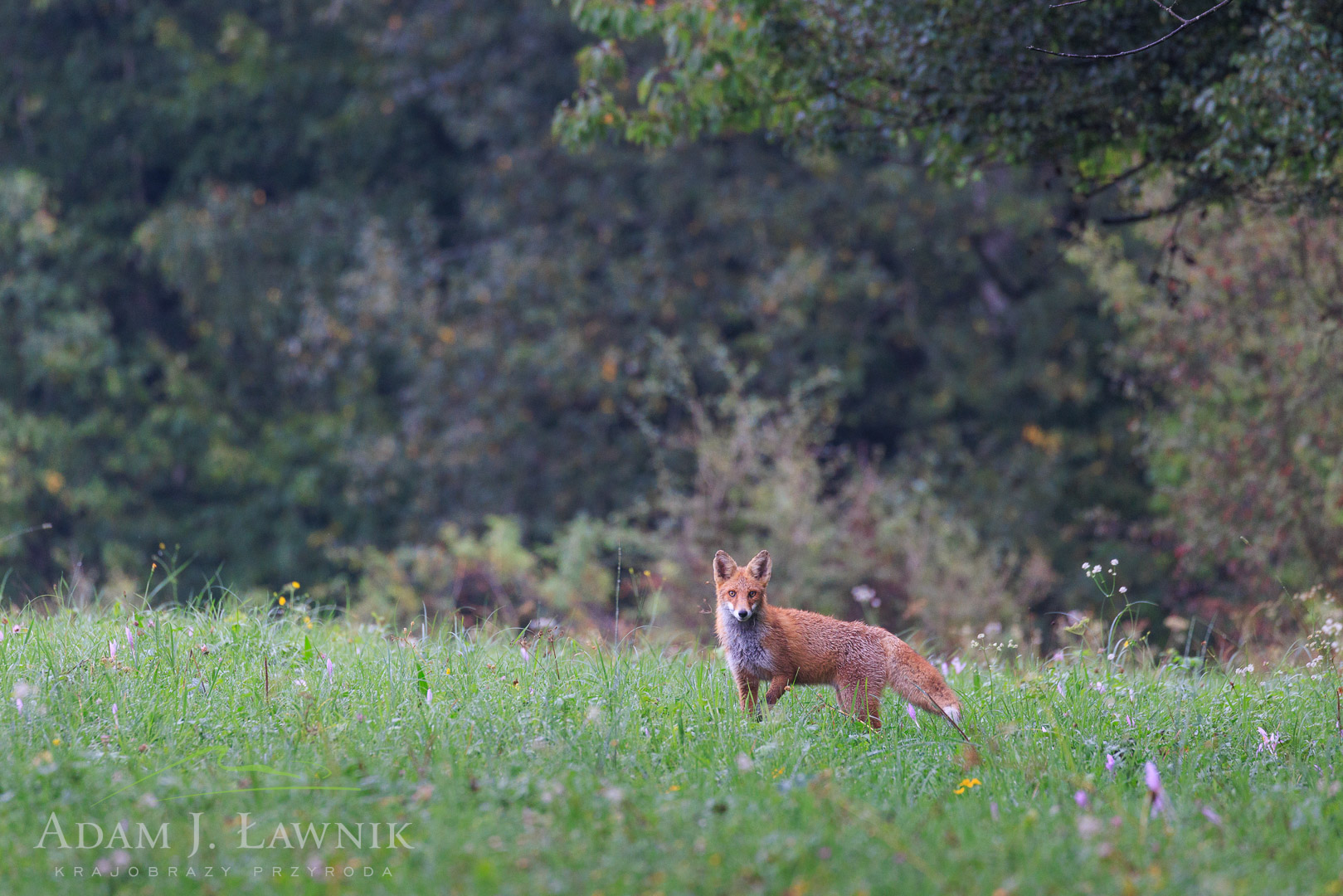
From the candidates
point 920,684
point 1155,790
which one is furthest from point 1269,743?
Answer: point 1155,790

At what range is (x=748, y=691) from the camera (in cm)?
574

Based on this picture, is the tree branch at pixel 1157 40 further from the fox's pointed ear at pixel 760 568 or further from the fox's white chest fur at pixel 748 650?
the fox's white chest fur at pixel 748 650

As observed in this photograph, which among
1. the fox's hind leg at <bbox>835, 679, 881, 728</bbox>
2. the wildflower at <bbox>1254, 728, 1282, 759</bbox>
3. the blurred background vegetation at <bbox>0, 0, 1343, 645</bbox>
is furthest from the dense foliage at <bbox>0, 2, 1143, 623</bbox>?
the wildflower at <bbox>1254, 728, 1282, 759</bbox>

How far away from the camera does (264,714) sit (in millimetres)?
5148

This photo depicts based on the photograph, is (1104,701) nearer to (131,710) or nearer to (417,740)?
(417,740)

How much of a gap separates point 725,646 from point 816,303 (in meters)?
14.4

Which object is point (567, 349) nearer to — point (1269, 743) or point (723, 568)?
point (723, 568)

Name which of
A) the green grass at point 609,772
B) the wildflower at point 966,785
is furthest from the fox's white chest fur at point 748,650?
the wildflower at point 966,785

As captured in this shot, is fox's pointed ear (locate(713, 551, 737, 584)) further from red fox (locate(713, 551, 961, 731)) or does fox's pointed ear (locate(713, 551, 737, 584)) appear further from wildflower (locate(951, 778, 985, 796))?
wildflower (locate(951, 778, 985, 796))

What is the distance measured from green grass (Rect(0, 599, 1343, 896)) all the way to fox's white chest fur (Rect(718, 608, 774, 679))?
0.19 m

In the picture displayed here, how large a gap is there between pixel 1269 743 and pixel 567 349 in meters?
14.8

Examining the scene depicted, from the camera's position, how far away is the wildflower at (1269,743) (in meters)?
5.27

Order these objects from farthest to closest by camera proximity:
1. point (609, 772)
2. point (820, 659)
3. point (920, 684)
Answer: point (820, 659)
point (920, 684)
point (609, 772)

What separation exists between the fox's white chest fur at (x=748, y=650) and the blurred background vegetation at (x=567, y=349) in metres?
4.68
